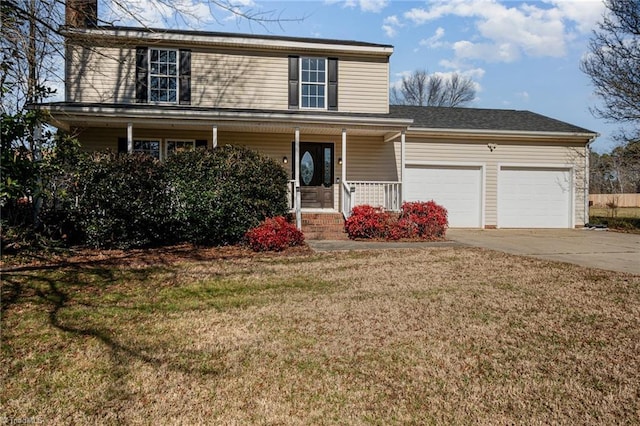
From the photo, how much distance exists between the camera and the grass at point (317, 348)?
2609mm

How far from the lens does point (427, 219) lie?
10047mm

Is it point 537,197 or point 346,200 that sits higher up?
point 537,197

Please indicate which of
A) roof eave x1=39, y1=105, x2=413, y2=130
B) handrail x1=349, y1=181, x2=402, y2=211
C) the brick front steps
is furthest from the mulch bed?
handrail x1=349, y1=181, x2=402, y2=211

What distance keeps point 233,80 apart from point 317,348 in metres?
11.3

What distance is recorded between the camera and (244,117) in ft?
35.7

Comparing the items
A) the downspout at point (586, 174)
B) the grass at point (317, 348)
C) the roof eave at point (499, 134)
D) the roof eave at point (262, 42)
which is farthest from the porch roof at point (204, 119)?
the downspout at point (586, 174)

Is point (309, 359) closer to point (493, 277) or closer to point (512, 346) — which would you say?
point (512, 346)

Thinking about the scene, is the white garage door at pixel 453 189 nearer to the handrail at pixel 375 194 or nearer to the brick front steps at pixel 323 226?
the handrail at pixel 375 194

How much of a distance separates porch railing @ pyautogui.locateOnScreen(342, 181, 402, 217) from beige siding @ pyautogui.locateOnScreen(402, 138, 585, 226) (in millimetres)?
1907

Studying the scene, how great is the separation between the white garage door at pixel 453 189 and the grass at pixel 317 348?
7823 mm

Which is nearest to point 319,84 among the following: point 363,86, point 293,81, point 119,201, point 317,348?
point 293,81

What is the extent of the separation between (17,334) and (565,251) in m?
9.54

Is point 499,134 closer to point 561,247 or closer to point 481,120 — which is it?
point 481,120

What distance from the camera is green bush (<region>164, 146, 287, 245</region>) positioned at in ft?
27.2
